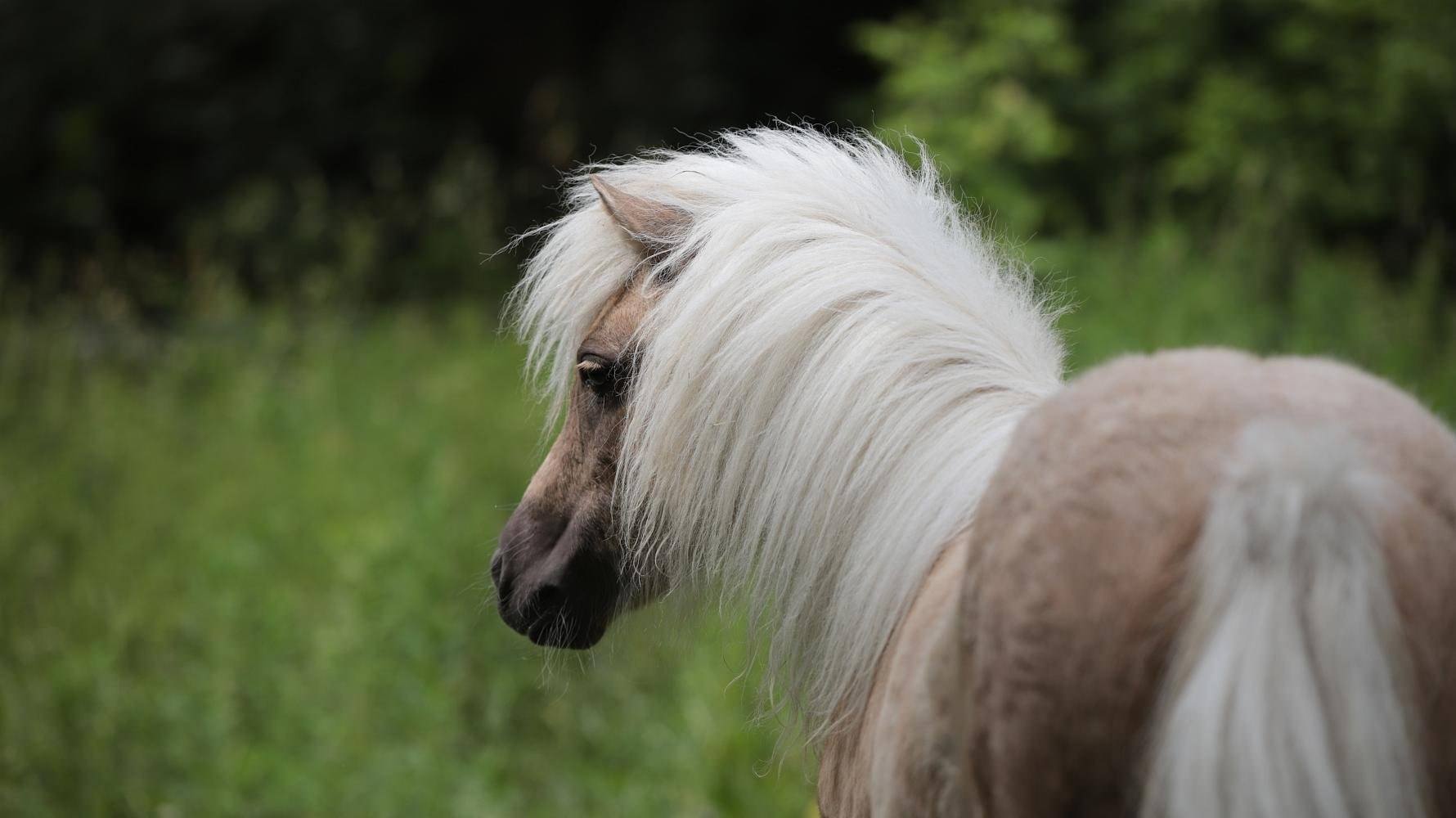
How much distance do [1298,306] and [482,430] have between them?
12.3 feet

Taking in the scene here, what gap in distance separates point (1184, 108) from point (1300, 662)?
7.17 metres

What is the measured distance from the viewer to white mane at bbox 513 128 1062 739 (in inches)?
58.1

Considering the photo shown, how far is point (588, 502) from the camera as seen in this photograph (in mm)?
1833

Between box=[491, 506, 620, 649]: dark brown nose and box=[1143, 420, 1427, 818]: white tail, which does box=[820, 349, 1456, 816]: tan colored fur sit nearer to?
box=[1143, 420, 1427, 818]: white tail

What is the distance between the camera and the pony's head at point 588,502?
174 centimetres

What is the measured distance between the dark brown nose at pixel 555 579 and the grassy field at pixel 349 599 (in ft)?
0.81

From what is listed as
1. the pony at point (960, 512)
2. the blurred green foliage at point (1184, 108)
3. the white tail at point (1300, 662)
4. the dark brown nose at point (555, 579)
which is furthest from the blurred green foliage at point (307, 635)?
the blurred green foliage at point (1184, 108)

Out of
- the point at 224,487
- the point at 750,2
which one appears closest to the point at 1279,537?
the point at 224,487

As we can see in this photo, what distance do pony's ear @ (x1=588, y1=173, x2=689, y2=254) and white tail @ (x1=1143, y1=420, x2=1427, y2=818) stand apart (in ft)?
3.23

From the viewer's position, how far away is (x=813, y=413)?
1507 millimetres

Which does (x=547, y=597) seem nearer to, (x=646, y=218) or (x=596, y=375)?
(x=596, y=375)

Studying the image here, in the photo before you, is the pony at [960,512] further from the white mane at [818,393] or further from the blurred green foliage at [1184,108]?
the blurred green foliage at [1184,108]

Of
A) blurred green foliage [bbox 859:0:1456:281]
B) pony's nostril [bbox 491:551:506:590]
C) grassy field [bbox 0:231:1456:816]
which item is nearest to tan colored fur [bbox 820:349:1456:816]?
pony's nostril [bbox 491:551:506:590]

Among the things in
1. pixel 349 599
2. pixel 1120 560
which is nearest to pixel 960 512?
pixel 1120 560
